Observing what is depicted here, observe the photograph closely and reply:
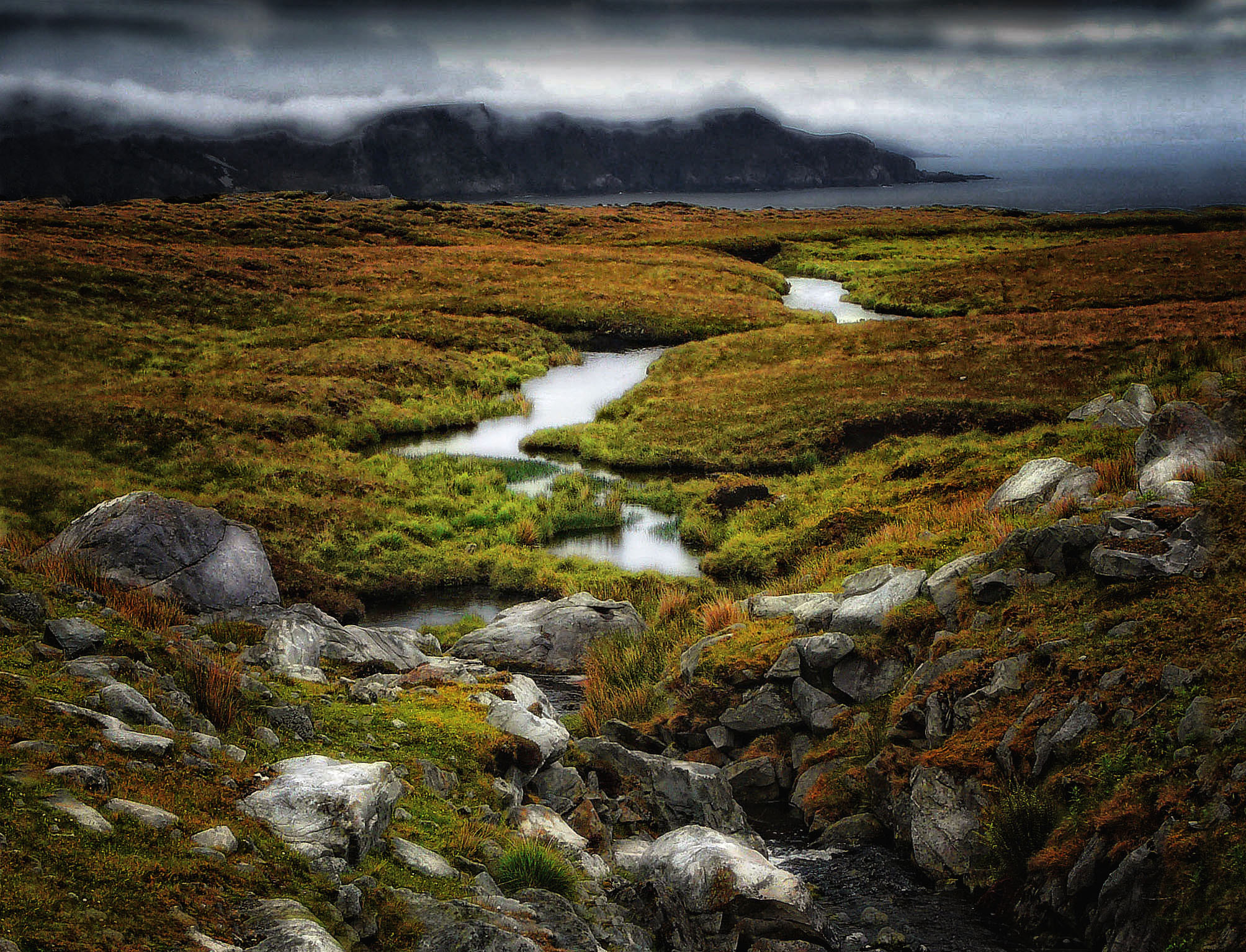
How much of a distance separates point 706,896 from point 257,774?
16.9 feet

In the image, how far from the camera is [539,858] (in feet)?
33.6

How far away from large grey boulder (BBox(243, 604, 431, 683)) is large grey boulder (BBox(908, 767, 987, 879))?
918 cm

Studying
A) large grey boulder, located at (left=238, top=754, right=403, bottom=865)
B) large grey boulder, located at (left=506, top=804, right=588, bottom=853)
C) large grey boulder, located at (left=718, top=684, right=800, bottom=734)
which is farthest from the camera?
large grey boulder, located at (left=718, top=684, right=800, bottom=734)

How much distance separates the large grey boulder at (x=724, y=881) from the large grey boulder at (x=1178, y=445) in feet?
36.0

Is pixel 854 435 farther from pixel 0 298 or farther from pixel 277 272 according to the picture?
pixel 277 272

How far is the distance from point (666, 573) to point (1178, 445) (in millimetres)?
14955

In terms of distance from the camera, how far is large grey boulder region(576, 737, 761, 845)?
13953mm

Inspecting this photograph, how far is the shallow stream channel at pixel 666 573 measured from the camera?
11.6 meters

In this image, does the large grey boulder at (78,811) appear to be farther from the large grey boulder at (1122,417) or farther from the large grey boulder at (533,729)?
the large grey boulder at (1122,417)

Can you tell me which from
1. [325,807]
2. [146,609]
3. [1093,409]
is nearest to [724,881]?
[325,807]

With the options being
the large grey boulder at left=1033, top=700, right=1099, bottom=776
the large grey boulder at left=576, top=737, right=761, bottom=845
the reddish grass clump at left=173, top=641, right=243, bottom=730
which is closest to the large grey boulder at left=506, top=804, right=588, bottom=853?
the large grey boulder at left=576, top=737, right=761, bottom=845

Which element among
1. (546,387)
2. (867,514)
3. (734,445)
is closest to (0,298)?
(546,387)

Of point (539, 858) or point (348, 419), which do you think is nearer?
point (539, 858)

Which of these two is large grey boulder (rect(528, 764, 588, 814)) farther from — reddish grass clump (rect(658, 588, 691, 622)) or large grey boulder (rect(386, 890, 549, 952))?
reddish grass clump (rect(658, 588, 691, 622))
